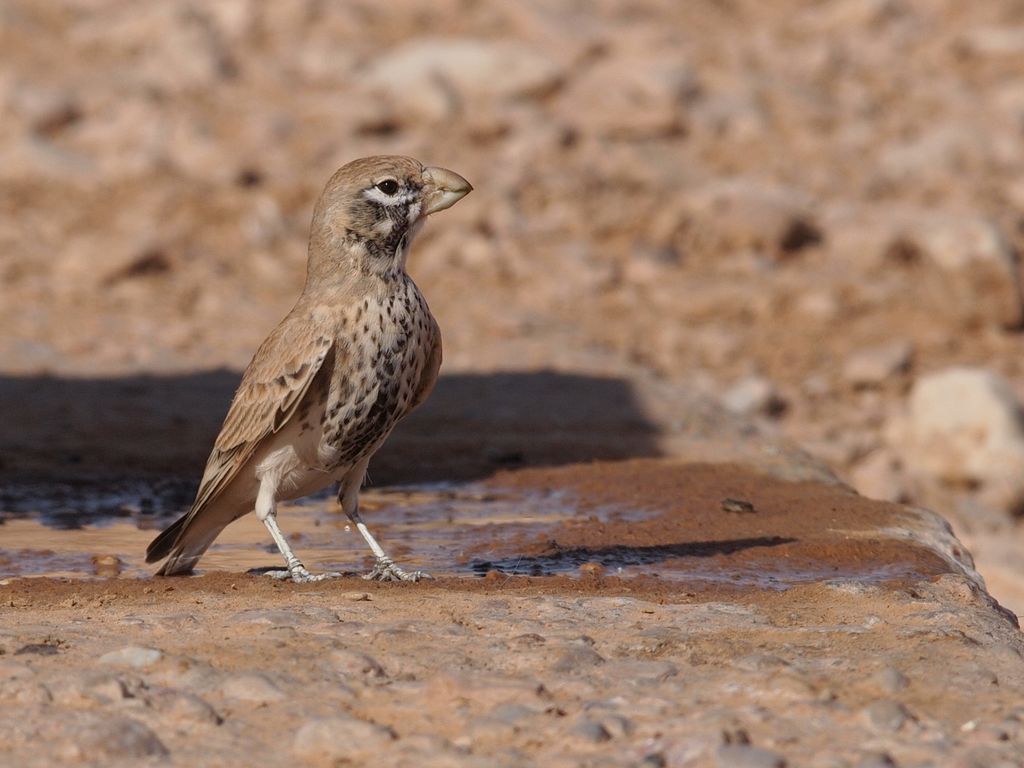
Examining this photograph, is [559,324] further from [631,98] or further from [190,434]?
[190,434]

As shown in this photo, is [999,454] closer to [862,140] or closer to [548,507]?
[548,507]

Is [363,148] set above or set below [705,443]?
above

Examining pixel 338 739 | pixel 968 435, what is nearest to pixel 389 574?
pixel 338 739

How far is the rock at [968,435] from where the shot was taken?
1122 cm

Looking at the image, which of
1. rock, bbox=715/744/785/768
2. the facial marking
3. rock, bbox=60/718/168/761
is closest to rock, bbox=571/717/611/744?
rock, bbox=715/744/785/768

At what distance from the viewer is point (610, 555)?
6.58m

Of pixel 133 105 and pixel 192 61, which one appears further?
pixel 192 61

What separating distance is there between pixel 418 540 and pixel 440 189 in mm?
1605

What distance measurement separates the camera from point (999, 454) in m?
11.3

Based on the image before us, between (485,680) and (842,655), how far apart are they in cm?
106

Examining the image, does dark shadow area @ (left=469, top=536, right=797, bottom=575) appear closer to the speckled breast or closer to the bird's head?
the speckled breast

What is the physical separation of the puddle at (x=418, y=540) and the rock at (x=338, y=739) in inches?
81.3

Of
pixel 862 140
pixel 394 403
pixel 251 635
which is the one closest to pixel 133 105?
pixel 862 140

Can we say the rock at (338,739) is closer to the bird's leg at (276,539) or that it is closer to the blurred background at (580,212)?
the bird's leg at (276,539)
